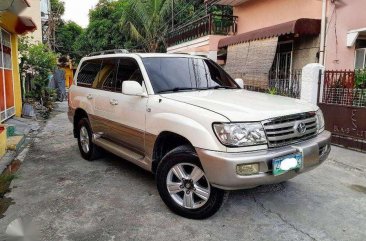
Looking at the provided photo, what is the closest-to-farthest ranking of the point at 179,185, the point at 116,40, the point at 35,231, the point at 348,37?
the point at 35,231
the point at 179,185
the point at 348,37
the point at 116,40

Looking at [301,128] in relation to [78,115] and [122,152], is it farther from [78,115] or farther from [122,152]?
[78,115]

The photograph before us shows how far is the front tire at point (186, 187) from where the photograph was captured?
341cm

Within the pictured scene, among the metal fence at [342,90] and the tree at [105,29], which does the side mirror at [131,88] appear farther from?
the tree at [105,29]

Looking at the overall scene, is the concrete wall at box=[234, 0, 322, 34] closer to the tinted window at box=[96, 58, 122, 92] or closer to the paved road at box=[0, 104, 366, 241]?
the paved road at box=[0, 104, 366, 241]

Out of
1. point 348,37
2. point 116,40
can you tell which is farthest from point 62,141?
point 116,40

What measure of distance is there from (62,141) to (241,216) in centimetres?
534

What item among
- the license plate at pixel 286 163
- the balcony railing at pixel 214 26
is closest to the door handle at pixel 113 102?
the license plate at pixel 286 163

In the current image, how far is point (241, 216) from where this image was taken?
3.67 m

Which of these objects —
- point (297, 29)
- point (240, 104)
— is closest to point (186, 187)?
point (240, 104)

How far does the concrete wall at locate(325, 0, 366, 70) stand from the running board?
7390 millimetres

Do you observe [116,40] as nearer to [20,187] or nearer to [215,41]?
[215,41]

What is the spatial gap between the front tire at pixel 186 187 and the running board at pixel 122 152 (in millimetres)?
575

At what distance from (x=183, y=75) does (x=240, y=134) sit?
1.67 meters

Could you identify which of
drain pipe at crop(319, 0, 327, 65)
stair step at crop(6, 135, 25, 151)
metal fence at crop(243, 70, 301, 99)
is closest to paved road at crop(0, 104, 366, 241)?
stair step at crop(6, 135, 25, 151)
